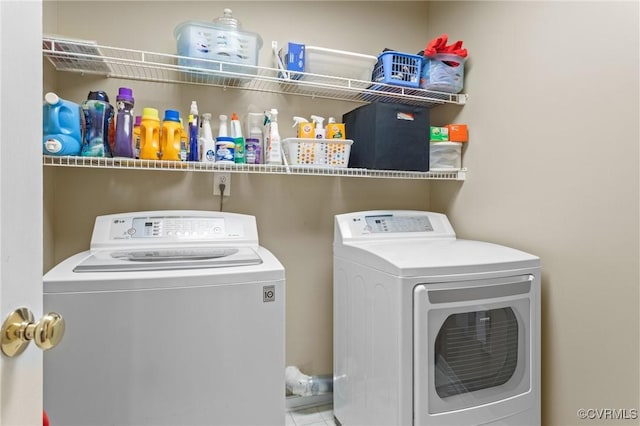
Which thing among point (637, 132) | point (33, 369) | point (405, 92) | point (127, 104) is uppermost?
point (405, 92)

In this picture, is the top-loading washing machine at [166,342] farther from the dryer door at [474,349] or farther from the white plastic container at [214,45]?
the white plastic container at [214,45]

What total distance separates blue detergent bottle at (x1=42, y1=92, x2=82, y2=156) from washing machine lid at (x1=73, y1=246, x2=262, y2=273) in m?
0.42

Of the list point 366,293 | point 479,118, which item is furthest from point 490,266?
point 479,118

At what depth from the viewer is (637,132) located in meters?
1.31

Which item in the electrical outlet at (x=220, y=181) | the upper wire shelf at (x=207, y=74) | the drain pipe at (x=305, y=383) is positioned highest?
the upper wire shelf at (x=207, y=74)

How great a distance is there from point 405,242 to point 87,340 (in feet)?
4.58

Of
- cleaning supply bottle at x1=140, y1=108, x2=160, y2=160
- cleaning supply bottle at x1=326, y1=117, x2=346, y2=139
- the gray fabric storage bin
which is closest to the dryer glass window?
the gray fabric storage bin

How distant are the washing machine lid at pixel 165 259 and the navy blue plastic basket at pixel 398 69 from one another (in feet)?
3.65

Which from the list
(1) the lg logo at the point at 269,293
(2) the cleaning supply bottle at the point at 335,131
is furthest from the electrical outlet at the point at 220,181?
(1) the lg logo at the point at 269,293

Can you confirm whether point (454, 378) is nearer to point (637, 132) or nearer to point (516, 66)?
point (637, 132)

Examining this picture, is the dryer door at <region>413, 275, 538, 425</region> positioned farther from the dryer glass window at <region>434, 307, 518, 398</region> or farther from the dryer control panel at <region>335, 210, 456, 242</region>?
the dryer control panel at <region>335, 210, 456, 242</region>

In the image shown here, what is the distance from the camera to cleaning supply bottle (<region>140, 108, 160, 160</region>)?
5.15 feet

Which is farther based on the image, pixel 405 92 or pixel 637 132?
pixel 405 92

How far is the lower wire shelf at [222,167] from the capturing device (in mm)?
1448
